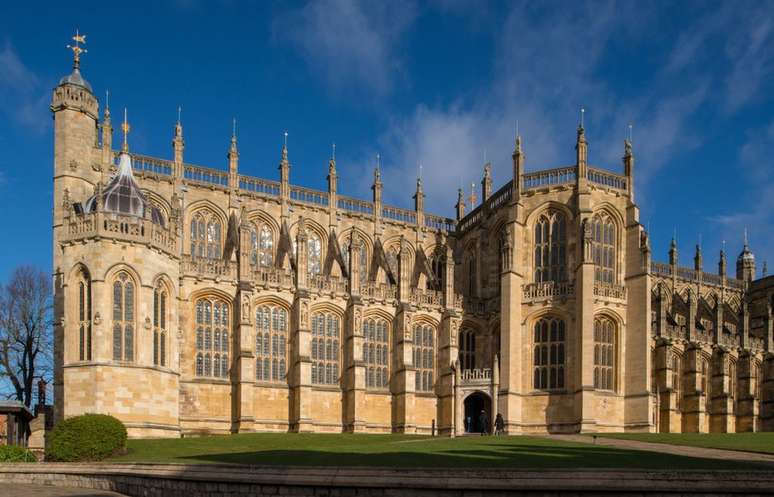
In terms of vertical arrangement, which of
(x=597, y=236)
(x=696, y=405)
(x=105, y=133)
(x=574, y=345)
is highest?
(x=105, y=133)

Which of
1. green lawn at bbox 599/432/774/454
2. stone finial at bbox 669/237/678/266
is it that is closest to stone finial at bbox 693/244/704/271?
stone finial at bbox 669/237/678/266

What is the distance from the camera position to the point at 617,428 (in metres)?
48.6

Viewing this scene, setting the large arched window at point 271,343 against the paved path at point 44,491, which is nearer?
the paved path at point 44,491

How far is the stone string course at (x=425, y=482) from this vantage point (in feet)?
63.9

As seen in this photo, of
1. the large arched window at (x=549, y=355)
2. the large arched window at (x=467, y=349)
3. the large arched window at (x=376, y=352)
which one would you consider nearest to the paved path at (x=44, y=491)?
the large arched window at (x=376, y=352)

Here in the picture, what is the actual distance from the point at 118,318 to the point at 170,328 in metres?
3.17

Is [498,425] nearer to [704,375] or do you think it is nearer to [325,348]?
[325,348]

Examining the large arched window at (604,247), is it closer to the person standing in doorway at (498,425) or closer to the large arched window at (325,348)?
the person standing in doorway at (498,425)

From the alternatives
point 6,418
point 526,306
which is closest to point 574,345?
point 526,306

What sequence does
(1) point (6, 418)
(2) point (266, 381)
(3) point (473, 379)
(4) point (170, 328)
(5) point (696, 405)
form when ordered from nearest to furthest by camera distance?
(1) point (6, 418), (4) point (170, 328), (2) point (266, 381), (3) point (473, 379), (5) point (696, 405)

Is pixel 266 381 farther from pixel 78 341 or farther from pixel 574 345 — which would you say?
pixel 574 345

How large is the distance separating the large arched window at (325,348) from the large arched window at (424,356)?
5.61m

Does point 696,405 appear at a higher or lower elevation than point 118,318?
lower

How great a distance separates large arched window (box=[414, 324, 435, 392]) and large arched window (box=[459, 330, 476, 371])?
209cm
